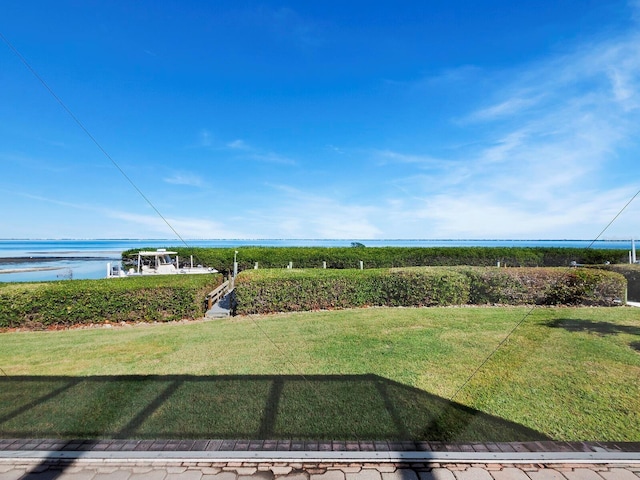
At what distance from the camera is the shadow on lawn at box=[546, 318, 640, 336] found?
5152 mm

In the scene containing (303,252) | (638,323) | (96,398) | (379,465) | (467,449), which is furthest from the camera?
(303,252)

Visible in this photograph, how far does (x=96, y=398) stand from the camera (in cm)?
331

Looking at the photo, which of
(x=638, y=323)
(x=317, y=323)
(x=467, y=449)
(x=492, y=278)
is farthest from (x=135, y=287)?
(x=638, y=323)

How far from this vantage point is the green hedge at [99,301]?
6.55 meters

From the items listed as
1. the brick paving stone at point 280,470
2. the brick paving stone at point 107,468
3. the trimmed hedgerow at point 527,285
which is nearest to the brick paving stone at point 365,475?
the brick paving stone at point 280,470

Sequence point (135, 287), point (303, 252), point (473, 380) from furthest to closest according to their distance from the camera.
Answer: point (303, 252), point (135, 287), point (473, 380)

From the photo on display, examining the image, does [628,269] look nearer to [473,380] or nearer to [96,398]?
[473,380]

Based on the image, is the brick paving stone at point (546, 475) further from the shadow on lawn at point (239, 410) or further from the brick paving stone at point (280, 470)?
the brick paving stone at point (280, 470)

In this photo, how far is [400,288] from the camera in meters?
8.17

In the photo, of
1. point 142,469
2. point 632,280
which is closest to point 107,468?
point 142,469

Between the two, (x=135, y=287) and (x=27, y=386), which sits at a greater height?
(x=135, y=287)

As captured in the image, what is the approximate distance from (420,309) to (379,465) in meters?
5.64

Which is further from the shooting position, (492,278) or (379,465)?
(492,278)

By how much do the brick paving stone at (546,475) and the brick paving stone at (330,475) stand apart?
1246 mm
